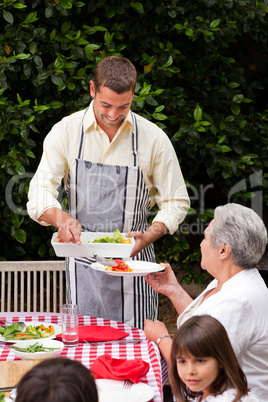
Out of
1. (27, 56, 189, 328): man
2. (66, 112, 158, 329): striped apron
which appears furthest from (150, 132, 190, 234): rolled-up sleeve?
(66, 112, 158, 329): striped apron

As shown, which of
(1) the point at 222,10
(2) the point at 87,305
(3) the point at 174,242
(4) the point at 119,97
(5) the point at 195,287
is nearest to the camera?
(4) the point at 119,97

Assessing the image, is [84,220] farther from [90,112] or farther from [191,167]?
[191,167]

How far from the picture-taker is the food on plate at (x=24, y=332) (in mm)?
2021

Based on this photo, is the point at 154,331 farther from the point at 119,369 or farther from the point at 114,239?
the point at 114,239

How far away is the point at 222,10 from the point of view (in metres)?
3.94

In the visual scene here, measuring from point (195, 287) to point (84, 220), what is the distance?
244 centimetres

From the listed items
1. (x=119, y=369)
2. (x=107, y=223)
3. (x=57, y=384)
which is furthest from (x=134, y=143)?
(x=57, y=384)

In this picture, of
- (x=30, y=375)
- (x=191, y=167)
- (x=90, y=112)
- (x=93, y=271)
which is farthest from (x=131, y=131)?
(x=30, y=375)

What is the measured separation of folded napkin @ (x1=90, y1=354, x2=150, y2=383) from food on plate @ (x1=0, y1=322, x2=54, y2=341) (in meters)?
0.37

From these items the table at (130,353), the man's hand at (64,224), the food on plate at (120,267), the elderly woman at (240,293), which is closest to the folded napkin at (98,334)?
the table at (130,353)

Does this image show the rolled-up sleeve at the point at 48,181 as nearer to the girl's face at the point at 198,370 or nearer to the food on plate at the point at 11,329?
the food on plate at the point at 11,329

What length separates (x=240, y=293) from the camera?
1743mm

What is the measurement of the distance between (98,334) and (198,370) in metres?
0.70

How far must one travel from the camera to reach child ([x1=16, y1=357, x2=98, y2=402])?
3.09 ft
